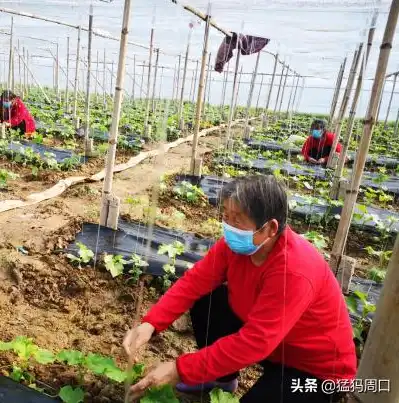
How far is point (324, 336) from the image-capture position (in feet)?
5.36

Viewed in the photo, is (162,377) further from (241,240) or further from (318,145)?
(318,145)

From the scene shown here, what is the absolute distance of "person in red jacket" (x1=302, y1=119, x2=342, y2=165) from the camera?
711 centimetres

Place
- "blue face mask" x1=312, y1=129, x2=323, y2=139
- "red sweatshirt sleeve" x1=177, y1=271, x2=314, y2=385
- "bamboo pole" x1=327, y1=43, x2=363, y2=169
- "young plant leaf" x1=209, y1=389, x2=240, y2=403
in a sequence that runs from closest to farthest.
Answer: "red sweatshirt sleeve" x1=177, y1=271, x2=314, y2=385
"young plant leaf" x1=209, y1=389, x2=240, y2=403
"bamboo pole" x1=327, y1=43, x2=363, y2=169
"blue face mask" x1=312, y1=129, x2=323, y2=139

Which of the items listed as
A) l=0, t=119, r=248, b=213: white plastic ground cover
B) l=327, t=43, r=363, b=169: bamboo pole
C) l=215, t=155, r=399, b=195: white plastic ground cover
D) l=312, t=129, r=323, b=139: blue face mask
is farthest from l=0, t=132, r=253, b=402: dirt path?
l=327, t=43, r=363, b=169: bamboo pole

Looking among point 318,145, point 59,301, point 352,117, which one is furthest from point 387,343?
point 318,145

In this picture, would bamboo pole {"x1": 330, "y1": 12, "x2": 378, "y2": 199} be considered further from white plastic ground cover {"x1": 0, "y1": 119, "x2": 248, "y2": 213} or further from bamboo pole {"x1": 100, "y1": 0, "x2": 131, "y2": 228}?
bamboo pole {"x1": 100, "y1": 0, "x2": 131, "y2": 228}

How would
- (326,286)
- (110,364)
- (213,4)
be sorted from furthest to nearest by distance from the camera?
(213,4) → (110,364) → (326,286)

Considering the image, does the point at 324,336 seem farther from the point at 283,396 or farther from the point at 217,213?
the point at 217,213

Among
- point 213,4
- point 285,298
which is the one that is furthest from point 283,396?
point 213,4

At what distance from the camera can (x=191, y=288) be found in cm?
194

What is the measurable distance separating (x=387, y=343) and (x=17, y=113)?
7730 mm

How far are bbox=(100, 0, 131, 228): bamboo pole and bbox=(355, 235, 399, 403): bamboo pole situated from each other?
315 cm

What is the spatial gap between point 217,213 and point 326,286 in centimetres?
363

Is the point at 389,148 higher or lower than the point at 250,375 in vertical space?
higher
